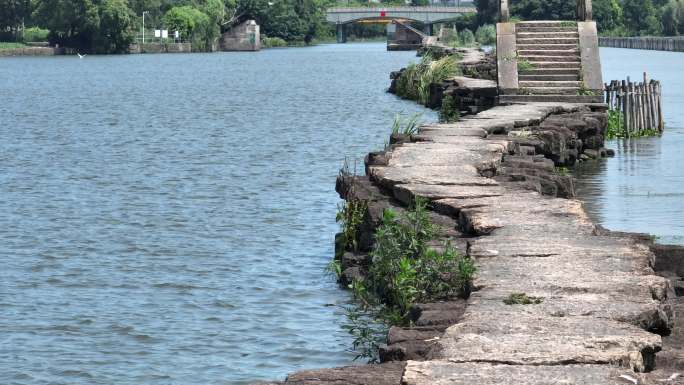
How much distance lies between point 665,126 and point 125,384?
22.0m

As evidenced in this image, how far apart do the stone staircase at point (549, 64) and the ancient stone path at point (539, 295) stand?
14377 millimetres

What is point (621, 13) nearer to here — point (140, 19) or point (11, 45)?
point (140, 19)

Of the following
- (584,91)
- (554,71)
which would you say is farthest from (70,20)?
(584,91)

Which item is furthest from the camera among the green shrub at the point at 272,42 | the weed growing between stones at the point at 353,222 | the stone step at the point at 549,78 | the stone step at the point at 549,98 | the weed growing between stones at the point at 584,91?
the green shrub at the point at 272,42

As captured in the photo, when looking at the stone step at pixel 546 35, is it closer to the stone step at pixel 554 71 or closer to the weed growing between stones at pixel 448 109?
the stone step at pixel 554 71

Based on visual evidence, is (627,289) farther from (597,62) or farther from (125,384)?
(597,62)

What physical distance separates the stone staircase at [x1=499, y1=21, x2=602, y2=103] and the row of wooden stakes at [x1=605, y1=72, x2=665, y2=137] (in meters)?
0.86

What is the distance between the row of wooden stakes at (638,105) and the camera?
27000 millimetres

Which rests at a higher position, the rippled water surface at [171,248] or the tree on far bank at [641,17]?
the tree on far bank at [641,17]

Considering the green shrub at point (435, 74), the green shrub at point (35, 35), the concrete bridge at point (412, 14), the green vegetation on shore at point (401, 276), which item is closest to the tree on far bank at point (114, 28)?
the green shrub at point (35, 35)

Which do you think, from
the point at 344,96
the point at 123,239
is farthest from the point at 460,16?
the point at 123,239

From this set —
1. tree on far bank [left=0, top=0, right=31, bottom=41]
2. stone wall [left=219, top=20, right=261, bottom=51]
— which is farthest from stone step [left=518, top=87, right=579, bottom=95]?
stone wall [left=219, top=20, right=261, bottom=51]

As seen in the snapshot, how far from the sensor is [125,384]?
10.0m

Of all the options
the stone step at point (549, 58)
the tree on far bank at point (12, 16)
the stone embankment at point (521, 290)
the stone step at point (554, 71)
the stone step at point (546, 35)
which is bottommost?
the stone embankment at point (521, 290)
